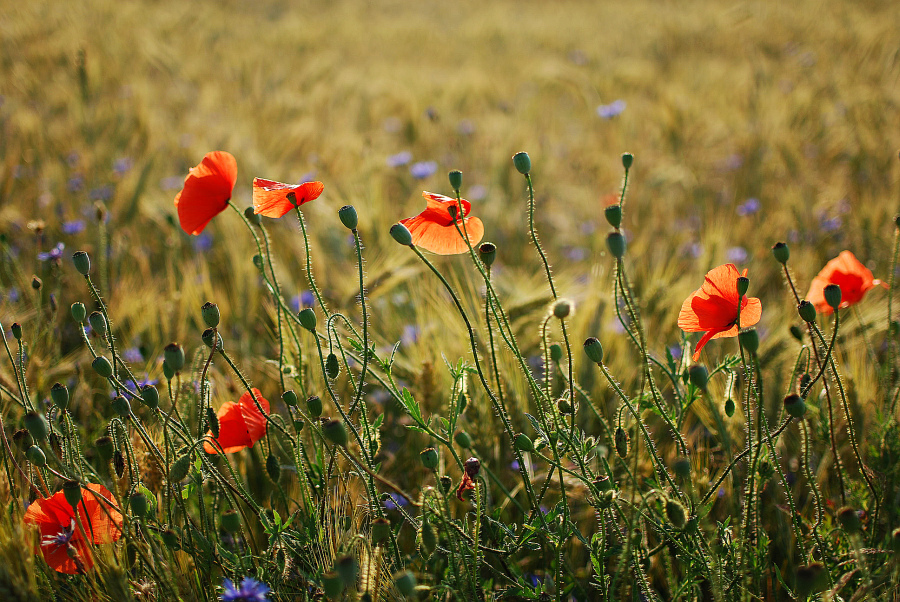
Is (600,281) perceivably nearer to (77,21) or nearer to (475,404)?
(475,404)

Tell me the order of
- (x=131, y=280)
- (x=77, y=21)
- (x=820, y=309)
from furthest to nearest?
(x=77, y=21) → (x=131, y=280) → (x=820, y=309)

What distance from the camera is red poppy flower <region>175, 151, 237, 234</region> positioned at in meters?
0.98

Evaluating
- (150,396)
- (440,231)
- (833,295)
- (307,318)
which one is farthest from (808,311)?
(150,396)

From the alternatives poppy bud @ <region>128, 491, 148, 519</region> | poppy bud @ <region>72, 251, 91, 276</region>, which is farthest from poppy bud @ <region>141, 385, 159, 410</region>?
poppy bud @ <region>72, 251, 91, 276</region>

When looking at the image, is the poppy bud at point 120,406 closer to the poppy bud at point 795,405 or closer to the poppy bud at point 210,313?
the poppy bud at point 210,313

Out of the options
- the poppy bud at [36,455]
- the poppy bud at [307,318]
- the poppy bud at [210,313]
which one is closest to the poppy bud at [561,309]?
the poppy bud at [307,318]

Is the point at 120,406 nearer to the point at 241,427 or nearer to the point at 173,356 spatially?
the point at 173,356

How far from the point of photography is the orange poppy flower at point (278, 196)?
3.10 ft

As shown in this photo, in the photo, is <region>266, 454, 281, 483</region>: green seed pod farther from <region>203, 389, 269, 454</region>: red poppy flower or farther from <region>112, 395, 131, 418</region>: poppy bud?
<region>112, 395, 131, 418</region>: poppy bud

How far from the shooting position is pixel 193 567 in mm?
916

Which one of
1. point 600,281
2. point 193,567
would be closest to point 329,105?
point 600,281

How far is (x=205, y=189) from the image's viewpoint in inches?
39.3

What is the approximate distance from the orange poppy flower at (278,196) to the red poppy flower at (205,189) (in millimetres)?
56

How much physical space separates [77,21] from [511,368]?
6.23 metres
